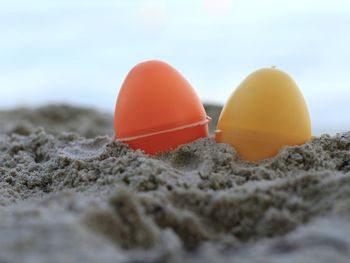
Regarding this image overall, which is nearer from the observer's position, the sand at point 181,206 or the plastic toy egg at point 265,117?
the sand at point 181,206

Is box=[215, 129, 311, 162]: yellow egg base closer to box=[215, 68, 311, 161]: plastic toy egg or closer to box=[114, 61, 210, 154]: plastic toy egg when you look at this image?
box=[215, 68, 311, 161]: plastic toy egg

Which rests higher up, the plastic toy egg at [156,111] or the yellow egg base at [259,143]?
the plastic toy egg at [156,111]

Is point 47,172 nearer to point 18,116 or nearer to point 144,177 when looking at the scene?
point 144,177

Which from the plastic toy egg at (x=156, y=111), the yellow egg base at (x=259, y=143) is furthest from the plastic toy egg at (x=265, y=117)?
the plastic toy egg at (x=156, y=111)

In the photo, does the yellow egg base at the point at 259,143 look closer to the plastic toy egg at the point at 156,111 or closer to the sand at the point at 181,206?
the sand at the point at 181,206

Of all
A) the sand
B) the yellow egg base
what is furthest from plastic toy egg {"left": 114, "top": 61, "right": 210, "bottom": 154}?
the yellow egg base

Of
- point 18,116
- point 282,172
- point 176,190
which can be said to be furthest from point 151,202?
point 18,116
